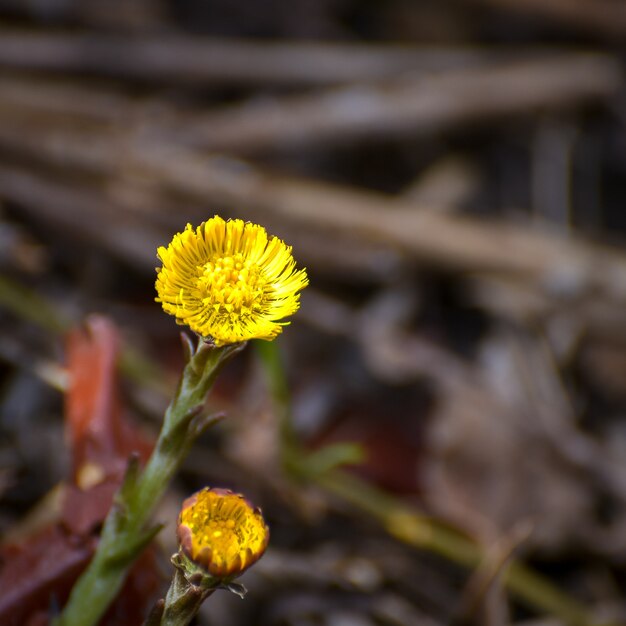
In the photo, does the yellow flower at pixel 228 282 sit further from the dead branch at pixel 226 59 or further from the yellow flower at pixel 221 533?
the dead branch at pixel 226 59

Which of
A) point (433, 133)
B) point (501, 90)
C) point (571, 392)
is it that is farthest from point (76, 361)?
point (501, 90)

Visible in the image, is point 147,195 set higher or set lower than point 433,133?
lower

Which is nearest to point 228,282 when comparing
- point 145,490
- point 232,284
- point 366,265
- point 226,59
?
point 232,284

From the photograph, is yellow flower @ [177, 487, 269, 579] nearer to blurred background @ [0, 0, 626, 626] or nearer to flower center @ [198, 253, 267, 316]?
flower center @ [198, 253, 267, 316]

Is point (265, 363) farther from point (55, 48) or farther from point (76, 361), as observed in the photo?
point (55, 48)

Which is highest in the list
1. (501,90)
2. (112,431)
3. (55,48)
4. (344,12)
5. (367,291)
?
(344,12)

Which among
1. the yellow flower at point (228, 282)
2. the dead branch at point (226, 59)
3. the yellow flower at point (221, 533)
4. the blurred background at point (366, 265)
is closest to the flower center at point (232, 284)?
the yellow flower at point (228, 282)

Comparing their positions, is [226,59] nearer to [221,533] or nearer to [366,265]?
[366,265]

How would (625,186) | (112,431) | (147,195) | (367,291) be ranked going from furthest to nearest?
(625,186) → (367,291) → (147,195) → (112,431)
